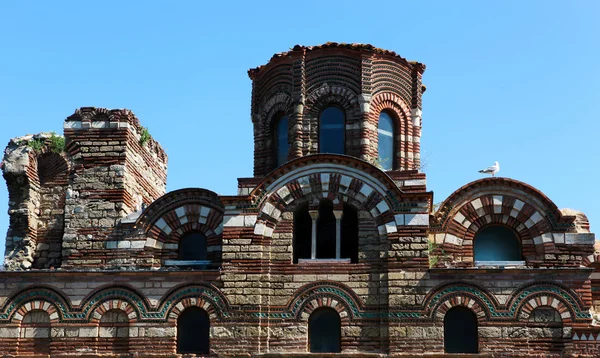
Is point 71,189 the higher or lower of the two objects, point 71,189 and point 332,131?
the lower

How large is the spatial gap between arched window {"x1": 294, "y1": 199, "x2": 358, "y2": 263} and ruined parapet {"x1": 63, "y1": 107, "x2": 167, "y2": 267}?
14.8ft

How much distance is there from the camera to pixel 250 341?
82.9 feet

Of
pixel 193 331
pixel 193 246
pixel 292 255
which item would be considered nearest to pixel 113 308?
pixel 193 331

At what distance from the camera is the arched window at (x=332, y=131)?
28.2 metres

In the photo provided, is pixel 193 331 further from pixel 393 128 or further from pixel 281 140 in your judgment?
pixel 393 128

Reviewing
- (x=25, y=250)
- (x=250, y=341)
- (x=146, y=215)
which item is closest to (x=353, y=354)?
(x=250, y=341)

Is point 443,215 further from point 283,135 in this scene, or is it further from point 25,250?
point 25,250

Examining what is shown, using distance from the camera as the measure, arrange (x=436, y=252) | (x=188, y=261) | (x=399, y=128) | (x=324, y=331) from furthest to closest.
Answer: (x=399, y=128), (x=188, y=261), (x=436, y=252), (x=324, y=331)

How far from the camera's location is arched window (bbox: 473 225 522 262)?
26.4m

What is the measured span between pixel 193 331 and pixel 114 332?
1.82m

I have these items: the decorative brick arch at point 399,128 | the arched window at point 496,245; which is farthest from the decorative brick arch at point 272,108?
the arched window at point 496,245

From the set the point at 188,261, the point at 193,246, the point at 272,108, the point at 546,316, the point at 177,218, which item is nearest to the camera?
the point at 546,316

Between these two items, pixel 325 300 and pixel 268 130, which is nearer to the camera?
pixel 325 300

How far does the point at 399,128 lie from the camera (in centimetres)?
2870
